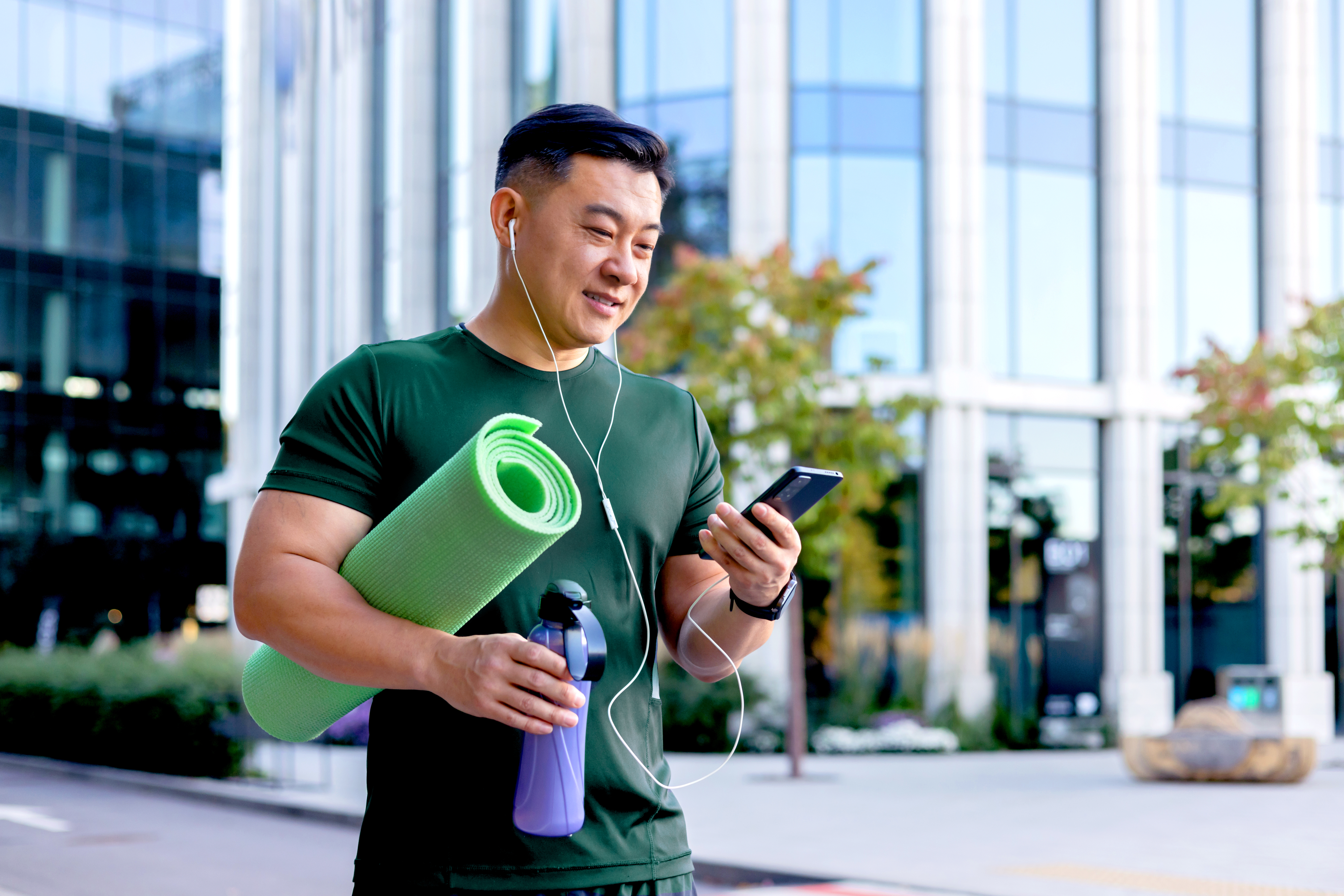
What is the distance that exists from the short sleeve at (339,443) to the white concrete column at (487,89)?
2461 cm

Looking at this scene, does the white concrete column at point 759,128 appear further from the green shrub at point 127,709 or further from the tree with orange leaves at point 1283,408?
the green shrub at point 127,709

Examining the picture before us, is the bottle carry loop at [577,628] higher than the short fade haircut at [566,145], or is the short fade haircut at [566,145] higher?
the short fade haircut at [566,145]

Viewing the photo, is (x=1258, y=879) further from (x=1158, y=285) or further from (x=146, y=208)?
(x=146, y=208)

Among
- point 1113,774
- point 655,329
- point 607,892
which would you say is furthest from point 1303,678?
point 607,892

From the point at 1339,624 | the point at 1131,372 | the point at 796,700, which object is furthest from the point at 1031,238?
the point at 796,700

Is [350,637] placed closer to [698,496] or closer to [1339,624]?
[698,496]

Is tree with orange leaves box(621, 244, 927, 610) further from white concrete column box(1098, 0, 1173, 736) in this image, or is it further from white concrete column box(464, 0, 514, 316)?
white concrete column box(464, 0, 514, 316)

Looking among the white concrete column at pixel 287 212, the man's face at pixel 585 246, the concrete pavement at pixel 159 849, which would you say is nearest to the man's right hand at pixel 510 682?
the man's face at pixel 585 246

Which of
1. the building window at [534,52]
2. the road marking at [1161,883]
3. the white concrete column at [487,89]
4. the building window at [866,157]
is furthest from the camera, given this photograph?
the white concrete column at [487,89]

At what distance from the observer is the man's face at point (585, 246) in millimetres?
2307

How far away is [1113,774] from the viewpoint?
1772 cm

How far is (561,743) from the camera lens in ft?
6.59

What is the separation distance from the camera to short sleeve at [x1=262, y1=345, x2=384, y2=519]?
6.89 feet

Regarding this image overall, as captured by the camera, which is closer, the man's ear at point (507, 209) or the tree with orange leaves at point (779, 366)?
the man's ear at point (507, 209)
